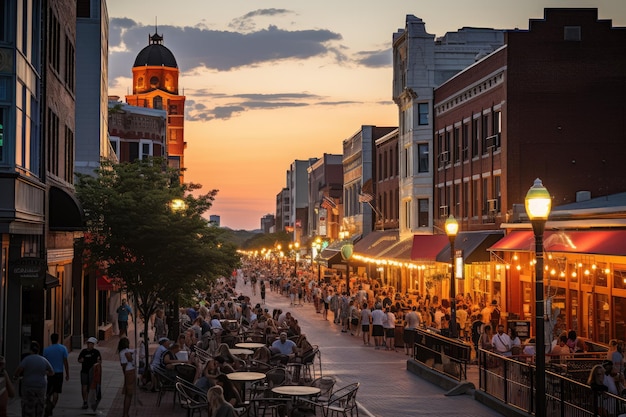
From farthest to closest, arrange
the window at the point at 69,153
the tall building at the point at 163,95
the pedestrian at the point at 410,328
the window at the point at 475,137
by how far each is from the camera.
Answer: the tall building at the point at 163,95, the window at the point at 475,137, the pedestrian at the point at 410,328, the window at the point at 69,153

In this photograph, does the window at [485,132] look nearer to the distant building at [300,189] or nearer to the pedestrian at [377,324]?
the pedestrian at [377,324]

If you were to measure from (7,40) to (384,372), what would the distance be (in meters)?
14.8

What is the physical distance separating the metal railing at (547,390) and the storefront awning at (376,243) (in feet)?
125

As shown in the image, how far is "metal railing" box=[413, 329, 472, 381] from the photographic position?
24.5m

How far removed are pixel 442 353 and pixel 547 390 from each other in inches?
284

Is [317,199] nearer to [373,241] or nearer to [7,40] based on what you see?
[373,241]

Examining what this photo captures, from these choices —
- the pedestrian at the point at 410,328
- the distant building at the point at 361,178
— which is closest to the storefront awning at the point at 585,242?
the pedestrian at the point at 410,328

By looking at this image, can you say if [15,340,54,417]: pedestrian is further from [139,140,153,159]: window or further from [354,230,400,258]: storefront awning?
[139,140,153,159]: window

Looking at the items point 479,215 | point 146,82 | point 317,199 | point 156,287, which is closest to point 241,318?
point 156,287

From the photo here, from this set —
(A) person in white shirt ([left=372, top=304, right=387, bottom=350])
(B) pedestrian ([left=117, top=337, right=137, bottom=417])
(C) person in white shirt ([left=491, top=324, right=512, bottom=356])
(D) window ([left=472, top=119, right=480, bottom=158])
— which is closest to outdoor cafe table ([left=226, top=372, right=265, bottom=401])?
(B) pedestrian ([left=117, top=337, right=137, bottom=417])

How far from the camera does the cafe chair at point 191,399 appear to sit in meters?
19.0

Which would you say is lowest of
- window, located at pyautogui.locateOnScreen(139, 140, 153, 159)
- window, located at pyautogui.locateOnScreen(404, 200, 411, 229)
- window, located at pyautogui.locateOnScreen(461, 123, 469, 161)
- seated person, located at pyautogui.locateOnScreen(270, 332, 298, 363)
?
seated person, located at pyautogui.locateOnScreen(270, 332, 298, 363)

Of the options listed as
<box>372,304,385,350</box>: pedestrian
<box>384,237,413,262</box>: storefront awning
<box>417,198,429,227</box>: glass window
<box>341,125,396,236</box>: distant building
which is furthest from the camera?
<box>341,125,396,236</box>: distant building

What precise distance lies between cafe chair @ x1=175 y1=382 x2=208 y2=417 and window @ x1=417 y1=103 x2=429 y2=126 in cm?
3694
